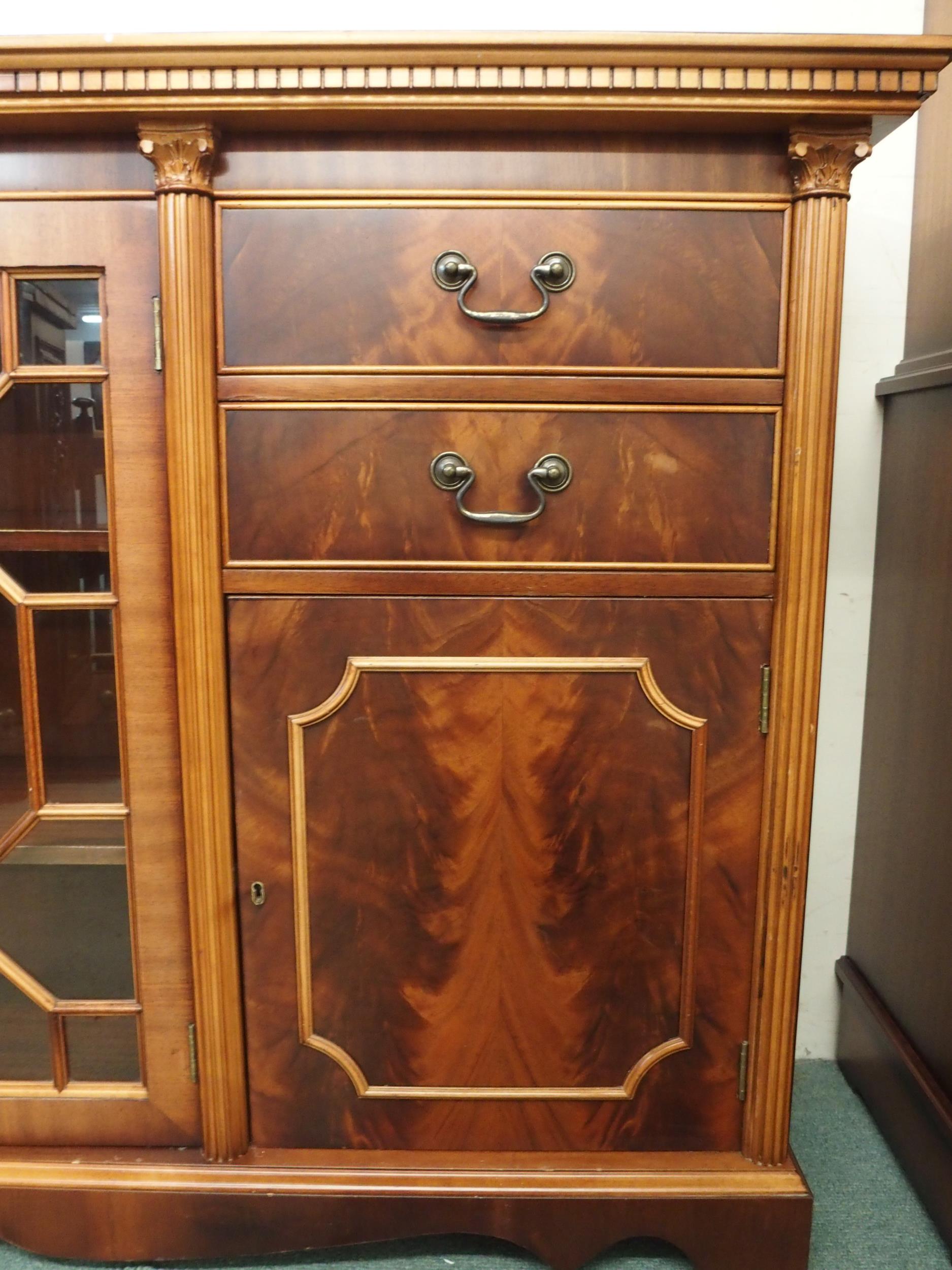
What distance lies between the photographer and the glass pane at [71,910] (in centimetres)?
86

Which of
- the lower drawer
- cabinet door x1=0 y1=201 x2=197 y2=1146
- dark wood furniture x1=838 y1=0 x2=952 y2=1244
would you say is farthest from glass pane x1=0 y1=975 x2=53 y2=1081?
dark wood furniture x1=838 y1=0 x2=952 y2=1244

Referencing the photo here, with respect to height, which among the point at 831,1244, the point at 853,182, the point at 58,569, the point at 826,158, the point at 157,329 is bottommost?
the point at 831,1244

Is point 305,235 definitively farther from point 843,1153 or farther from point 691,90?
point 843,1153

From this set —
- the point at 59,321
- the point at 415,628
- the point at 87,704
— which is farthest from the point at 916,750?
the point at 59,321

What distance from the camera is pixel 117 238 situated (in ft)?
2.55

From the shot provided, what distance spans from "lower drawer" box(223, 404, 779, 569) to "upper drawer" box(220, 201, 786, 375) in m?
0.05

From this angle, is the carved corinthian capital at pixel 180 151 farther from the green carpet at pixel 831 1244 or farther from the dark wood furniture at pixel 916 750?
the green carpet at pixel 831 1244

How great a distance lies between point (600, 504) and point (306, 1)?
791 millimetres

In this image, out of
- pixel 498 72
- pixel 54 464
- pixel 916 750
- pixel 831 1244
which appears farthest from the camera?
pixel 916 750

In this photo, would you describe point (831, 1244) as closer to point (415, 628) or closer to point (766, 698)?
point (766, 698)

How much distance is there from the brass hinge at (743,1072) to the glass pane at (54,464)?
2.44ft

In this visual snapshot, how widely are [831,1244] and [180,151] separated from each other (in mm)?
1201

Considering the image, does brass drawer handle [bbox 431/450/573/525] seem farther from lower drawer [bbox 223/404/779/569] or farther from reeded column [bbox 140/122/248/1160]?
reeded column [bbox 140/122/248/1160]

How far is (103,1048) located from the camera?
88cm
